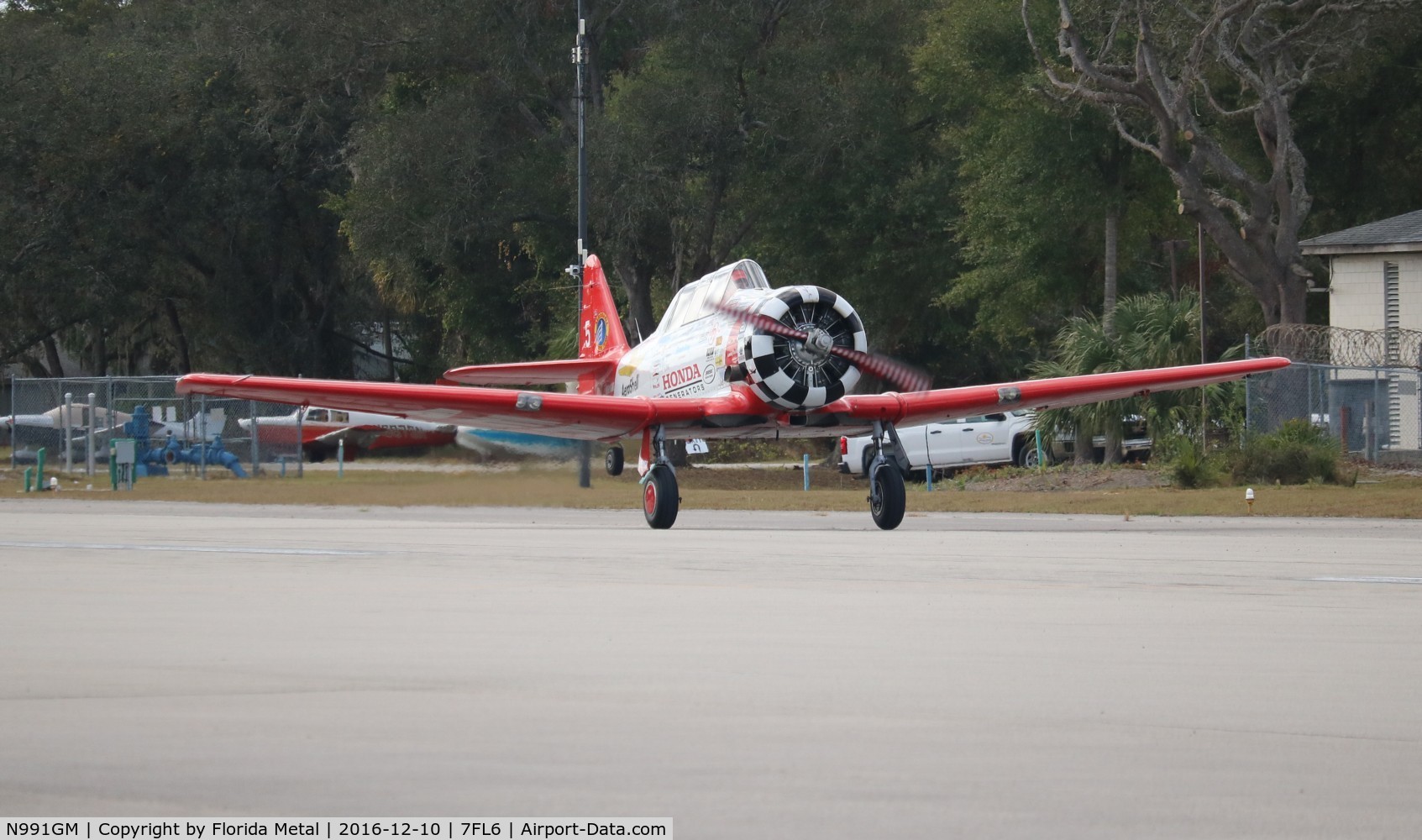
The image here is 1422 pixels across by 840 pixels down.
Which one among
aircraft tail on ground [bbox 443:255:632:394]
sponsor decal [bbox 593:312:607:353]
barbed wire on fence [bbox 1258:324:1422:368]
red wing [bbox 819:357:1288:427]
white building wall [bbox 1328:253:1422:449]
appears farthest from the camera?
white building wall [bbox 1328:253:1422:449]

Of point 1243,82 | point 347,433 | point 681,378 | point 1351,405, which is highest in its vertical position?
point 1243,82

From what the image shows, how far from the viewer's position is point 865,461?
18703 mm

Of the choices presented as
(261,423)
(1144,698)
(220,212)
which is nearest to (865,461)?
(1144,698)

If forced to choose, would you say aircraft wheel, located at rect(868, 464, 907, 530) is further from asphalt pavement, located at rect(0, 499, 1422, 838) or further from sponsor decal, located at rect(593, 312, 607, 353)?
sponsor decal, located at rect(593, 312, 607, 353)

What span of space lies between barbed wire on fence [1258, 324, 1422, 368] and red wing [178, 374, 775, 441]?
15547 mm

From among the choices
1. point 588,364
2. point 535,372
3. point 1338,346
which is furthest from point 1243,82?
point 535,372

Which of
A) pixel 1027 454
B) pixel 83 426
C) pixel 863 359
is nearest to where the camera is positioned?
pixel 863 359

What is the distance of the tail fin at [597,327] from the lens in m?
24.2

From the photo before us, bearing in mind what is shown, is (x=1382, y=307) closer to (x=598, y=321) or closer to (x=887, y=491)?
(x=598, y=321)

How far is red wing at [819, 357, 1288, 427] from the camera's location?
61.0ft

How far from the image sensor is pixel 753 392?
18.3 m

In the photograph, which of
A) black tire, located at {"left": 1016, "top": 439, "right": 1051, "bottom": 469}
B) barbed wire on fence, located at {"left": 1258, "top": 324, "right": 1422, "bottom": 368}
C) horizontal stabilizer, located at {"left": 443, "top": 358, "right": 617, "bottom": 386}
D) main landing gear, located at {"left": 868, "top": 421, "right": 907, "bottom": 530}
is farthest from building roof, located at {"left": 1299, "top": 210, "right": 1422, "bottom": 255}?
main landing gear, located at {"left": 868, "top": 421, "right": 907, "bottom": 530}

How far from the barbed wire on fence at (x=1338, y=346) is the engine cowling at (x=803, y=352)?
1502cm

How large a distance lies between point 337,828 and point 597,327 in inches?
849
